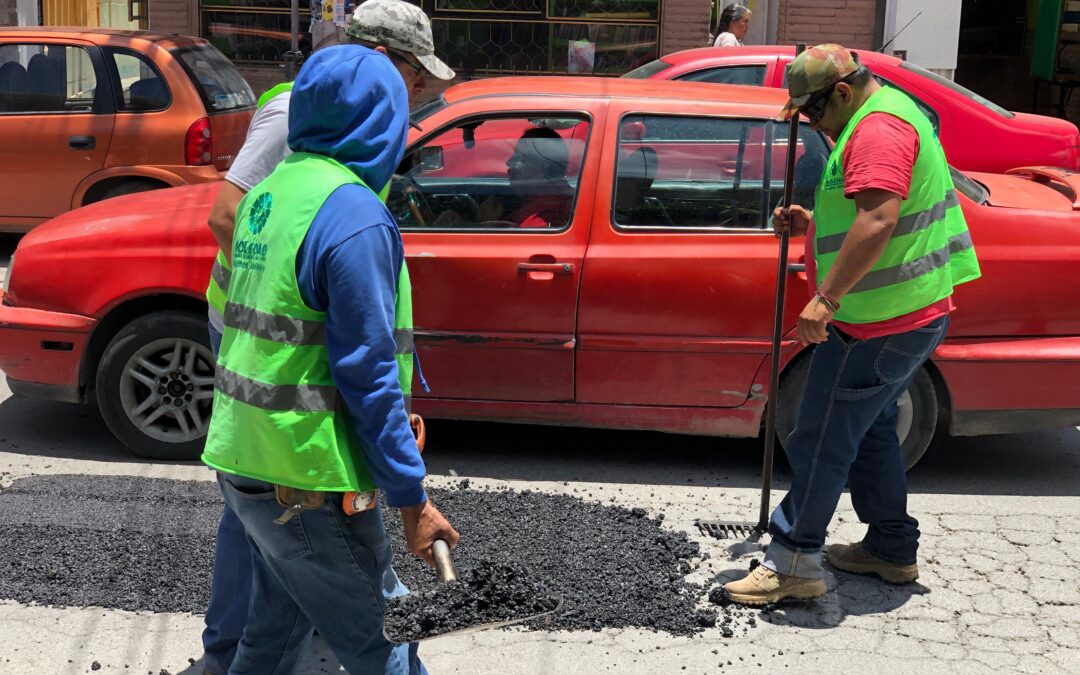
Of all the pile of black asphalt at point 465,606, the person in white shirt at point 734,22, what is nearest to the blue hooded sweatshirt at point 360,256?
the pile of black asphalt at point 465,606

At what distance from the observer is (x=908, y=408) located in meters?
5.54

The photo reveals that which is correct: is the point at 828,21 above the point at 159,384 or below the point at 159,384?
above

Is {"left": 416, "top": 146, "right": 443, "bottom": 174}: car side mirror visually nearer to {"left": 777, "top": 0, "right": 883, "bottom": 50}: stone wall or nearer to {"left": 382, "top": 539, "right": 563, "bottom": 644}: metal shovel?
{"left": 382, "top": 539, "right": 563, "bottom": 644}: metal shovel

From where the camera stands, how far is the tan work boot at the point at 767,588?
14.8 ft

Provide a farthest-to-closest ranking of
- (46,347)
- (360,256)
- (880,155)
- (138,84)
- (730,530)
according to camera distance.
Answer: (138,84) < (46,347) < (730,530) < (880,155) < (360,256)

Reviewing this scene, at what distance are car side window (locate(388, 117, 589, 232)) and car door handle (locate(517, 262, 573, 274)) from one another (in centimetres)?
19

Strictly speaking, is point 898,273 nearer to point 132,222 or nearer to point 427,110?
point 427,110

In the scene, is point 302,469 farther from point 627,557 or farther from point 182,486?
point 182,486

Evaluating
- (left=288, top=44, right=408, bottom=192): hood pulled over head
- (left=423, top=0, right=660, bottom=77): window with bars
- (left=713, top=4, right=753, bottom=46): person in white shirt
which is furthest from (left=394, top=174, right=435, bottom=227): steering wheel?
(left=423, top=0, right=660, bottom=77): window with bars

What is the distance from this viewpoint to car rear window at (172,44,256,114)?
375 inches

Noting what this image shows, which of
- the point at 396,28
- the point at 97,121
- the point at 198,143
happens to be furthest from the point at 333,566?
the point at 97,121

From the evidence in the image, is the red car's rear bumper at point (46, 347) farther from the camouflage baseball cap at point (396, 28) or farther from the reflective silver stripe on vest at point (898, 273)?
the reflective silver stripe on vest at point (898, 273)

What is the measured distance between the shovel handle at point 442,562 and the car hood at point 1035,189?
12.2 ft

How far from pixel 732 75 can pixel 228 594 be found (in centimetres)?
625
